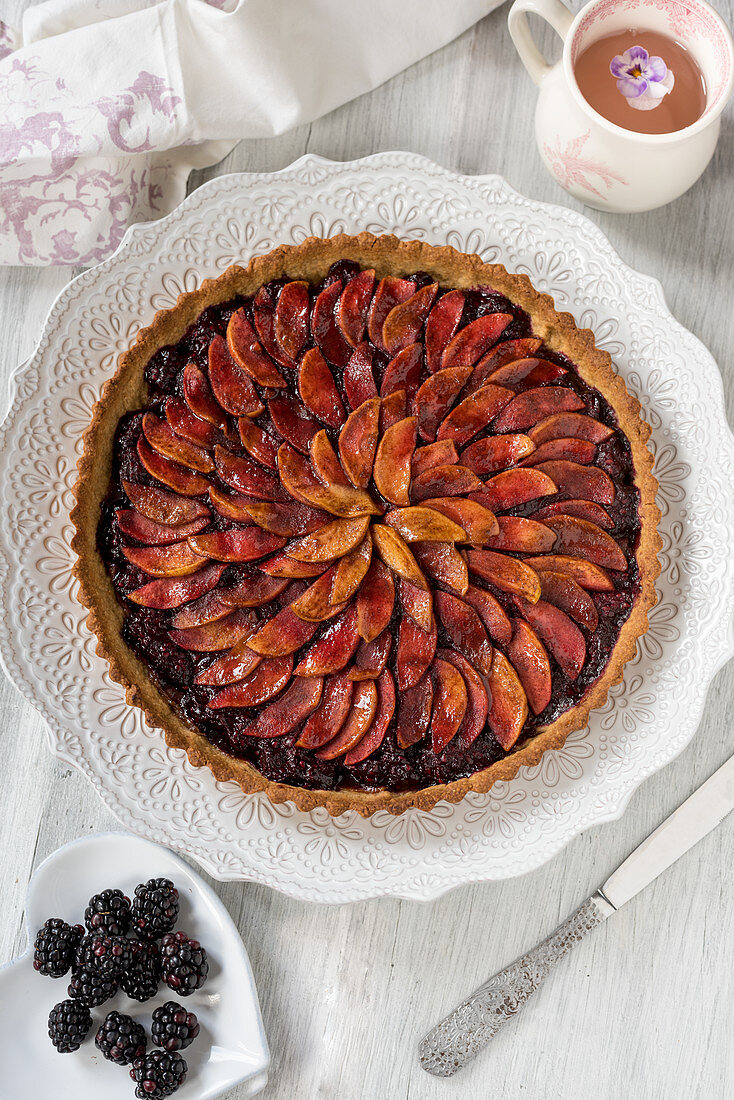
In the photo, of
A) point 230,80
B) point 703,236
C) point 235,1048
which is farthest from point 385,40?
point 235,1048

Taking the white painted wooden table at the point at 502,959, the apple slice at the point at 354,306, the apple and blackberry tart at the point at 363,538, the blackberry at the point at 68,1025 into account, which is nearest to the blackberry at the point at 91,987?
the blackberry at the point at 68,1025

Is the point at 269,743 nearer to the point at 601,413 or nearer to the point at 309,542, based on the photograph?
the point at 309,542

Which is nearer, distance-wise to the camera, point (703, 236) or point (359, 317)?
Answer: point (359, 317)

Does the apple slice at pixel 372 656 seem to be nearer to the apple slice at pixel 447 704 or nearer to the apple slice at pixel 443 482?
the apple slice at pixel 447 704

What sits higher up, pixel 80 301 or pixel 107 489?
pixel 80 301

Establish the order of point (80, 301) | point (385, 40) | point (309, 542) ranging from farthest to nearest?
point (385, 40) < point (80, 301) < point (309, 542)

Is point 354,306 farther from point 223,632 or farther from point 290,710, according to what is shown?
A: point 290,710

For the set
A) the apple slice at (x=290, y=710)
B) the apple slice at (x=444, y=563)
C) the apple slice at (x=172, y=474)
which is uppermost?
the apple slice at (x=172, y=474)
